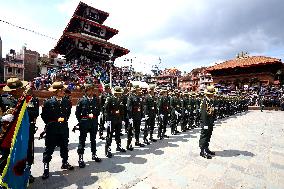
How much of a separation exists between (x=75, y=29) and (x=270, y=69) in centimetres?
3233

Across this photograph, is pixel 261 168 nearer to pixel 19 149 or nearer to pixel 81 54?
pixel 19 149

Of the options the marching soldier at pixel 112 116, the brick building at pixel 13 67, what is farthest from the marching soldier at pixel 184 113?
the brick building at pixel 13 67

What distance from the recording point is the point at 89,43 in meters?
33.7

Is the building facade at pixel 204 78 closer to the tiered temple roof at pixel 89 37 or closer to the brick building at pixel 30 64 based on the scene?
the tiered temple roof at pixel 89 37

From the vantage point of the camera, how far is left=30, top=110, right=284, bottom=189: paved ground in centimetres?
493

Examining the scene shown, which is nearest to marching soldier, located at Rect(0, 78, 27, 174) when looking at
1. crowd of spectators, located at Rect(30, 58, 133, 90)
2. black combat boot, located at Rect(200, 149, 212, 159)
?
black combat boot, located at Rect(200, 149, 212, 159)

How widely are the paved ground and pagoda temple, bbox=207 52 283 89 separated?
31.0 meters

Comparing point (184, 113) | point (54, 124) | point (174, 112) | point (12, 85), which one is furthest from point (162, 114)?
point (12, 85)

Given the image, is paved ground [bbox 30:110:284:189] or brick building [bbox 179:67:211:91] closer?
paved ground [bbox 30:110:284:189]

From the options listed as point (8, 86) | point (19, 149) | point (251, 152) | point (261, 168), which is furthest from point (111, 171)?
point (251, 152)

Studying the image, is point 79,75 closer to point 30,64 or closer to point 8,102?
point 8,102

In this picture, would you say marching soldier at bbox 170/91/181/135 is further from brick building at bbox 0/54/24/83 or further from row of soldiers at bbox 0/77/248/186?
brick building at bbox 0/54/24/83

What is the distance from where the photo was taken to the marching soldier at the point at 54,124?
16.7 feet

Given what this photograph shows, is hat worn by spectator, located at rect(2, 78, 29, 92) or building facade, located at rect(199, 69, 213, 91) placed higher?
building facade, located at rect(199, 69, 213, 91)
